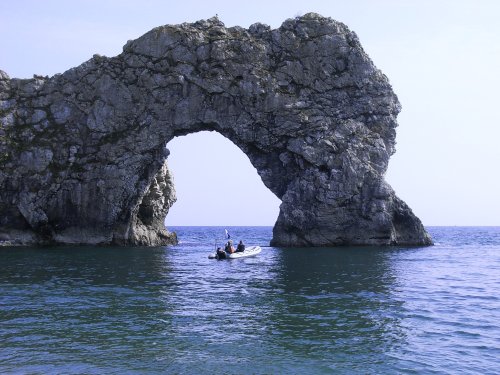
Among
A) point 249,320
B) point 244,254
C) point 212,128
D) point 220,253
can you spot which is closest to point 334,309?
point 249,320

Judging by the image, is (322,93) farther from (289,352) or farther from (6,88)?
(289,352)

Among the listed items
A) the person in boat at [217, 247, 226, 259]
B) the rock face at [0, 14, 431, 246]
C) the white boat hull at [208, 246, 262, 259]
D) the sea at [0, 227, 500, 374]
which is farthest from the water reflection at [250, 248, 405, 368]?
the rock face at [0, 14, 431, 246]

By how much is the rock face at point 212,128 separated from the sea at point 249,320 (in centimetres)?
2499

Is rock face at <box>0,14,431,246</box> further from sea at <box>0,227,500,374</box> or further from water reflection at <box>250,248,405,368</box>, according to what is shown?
sea at <box>0,227,500,374</box>

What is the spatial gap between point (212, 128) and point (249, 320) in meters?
52.0

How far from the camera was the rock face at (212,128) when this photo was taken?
68938mm

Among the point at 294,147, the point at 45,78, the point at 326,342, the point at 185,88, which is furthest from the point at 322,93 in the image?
the point at 326,342

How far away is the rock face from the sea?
82.0ft

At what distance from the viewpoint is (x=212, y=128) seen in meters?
73.5

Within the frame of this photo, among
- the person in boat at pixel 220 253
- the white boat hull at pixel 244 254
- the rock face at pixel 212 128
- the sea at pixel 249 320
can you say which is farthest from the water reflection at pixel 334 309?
the rock face at pixel 212 128

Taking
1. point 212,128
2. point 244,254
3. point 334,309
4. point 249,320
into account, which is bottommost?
point 249,320

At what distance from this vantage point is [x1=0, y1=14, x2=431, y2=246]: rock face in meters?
68.9

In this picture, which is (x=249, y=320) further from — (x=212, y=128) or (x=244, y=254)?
(x=212, y=128)

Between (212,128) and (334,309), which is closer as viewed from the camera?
(334,309)
